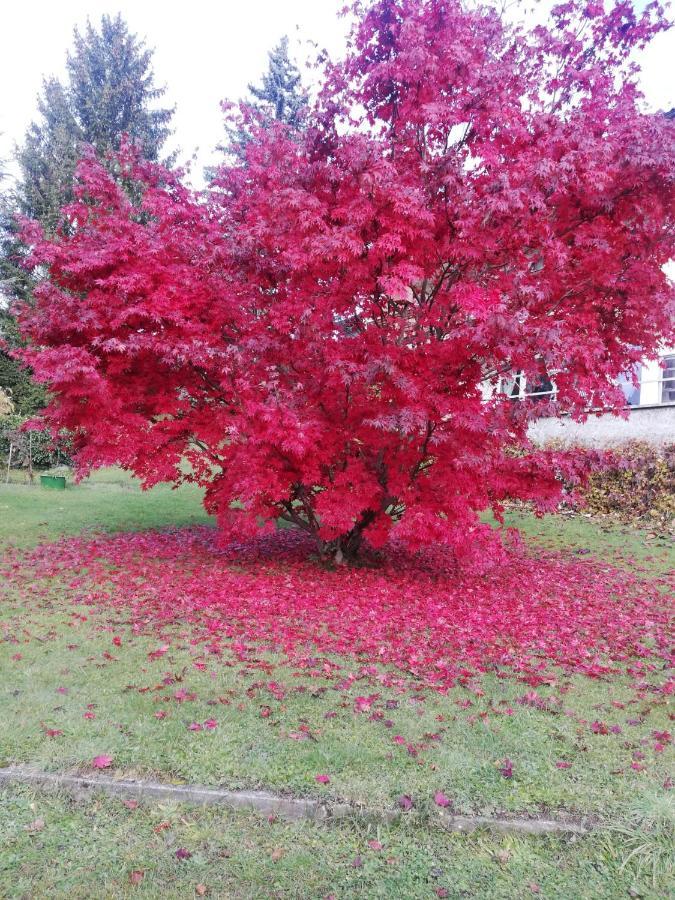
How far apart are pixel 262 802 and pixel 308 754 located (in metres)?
0.43

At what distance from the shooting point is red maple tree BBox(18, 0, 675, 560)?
5.39 m

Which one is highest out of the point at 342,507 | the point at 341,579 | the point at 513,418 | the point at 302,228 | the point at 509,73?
the point at 509,73

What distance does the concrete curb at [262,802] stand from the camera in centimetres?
265

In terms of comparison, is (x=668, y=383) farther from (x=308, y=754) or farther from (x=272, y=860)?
(x=272, y=860)

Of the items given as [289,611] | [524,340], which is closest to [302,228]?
→ [524,340]

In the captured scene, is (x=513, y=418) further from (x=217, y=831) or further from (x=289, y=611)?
(x=217, y=831)

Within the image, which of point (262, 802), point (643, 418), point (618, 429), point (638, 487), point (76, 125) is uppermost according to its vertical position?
point (76, 125)

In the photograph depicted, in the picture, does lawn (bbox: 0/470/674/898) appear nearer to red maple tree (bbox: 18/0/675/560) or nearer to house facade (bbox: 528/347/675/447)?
red maple tree (bbox: 18/0/675/560)

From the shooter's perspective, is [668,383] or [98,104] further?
[98,104]

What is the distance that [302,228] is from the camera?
219 inches

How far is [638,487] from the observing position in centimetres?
1016

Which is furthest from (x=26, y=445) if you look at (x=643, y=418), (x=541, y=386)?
(x=643, y=418)

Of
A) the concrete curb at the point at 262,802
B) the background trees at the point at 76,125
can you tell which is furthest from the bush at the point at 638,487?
the background trees at the point at 76,125

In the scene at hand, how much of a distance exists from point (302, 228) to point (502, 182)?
178cm
